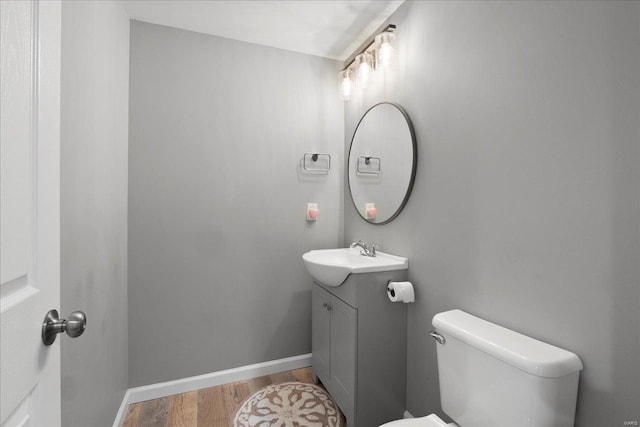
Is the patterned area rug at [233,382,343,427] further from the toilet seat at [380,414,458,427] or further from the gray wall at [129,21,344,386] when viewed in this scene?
the toilet seat at [380,414,458,427]

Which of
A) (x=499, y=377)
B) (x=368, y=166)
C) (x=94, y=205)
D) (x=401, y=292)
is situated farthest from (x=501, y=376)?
(x=94, y=205)

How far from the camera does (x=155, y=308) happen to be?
1.92 meters

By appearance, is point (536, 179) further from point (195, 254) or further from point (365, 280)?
point (195, 254)

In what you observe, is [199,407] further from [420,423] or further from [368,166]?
[368,166]

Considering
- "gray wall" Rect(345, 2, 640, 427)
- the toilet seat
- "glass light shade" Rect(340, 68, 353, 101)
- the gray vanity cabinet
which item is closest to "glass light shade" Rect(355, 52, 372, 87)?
"glass light shade" Rect(340, 68, 353, 101)

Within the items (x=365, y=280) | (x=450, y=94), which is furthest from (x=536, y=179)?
(x=365, y=280)

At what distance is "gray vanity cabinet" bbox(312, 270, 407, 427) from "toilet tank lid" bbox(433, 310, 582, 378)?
0.41m

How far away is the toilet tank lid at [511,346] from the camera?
0.86 metres

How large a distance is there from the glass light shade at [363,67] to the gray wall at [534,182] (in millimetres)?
359

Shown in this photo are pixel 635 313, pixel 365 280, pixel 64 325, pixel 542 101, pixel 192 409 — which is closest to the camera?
pixel 64 325

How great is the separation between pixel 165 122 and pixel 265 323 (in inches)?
61.8

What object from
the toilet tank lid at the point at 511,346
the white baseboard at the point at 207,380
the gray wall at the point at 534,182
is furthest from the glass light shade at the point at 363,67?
the white baseboard at the point at 207,380

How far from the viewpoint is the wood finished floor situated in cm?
169

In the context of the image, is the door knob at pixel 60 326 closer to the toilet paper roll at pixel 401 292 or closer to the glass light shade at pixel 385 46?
the toilet paper roll at pixel 401 292
